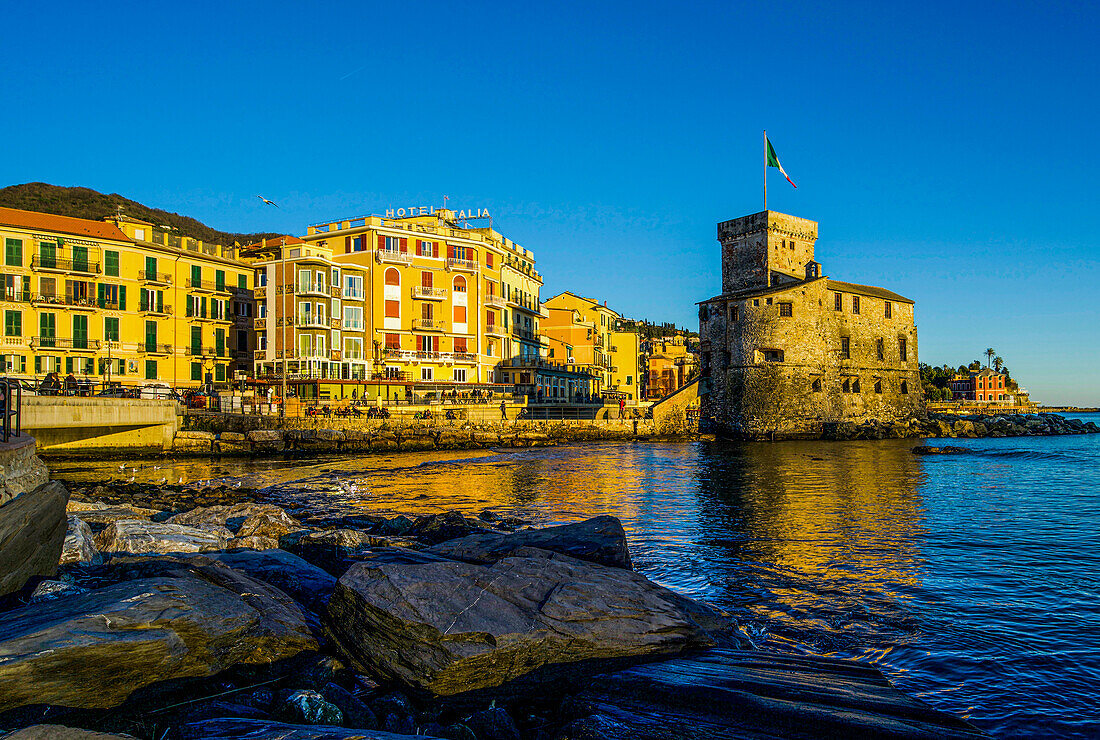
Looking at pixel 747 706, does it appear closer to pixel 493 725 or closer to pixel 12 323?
pixel 493 725

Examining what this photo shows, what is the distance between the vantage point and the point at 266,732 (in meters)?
4.36

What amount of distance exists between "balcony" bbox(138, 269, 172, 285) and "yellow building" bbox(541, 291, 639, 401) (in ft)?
133

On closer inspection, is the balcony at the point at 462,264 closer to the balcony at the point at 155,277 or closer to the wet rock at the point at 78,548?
the balcony at the point at 155,277

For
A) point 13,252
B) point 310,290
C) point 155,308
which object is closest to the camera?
point 13,252

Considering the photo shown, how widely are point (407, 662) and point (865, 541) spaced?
490 inches

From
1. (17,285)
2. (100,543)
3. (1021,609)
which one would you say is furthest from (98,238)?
(1021,609)

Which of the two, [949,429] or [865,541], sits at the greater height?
[865,541]

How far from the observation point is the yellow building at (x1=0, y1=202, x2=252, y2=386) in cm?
4284

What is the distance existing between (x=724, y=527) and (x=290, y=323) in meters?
43.5

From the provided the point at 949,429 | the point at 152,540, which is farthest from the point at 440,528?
the point at 949,429

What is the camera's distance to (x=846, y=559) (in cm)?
1297

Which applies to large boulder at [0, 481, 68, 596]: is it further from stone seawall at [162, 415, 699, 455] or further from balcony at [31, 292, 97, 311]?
balcony at [31, 292, 97, 311]

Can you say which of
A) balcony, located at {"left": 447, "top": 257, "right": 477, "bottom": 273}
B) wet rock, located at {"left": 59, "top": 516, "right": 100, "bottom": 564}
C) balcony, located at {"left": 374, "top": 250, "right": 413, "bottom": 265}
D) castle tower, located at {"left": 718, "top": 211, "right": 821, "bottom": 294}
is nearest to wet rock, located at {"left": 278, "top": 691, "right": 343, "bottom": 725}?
wet rock, located at {"left": 59, "top": 516, "right": 100, "bottom": 564}

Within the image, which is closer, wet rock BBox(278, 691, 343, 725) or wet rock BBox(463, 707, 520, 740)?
wet rock BBox(278, 691, 343, 725)
